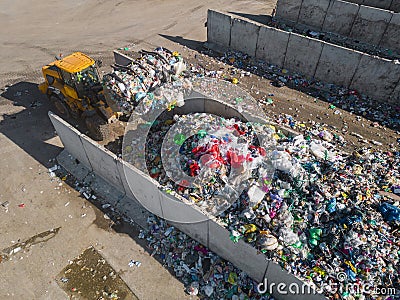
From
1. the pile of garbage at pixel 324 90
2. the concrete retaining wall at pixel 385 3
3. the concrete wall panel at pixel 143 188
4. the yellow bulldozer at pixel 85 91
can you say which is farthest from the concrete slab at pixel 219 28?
the concrete wall panel at pixel 143 188

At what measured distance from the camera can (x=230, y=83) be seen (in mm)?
11078

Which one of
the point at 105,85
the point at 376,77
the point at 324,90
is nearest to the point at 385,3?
the point at 376,77

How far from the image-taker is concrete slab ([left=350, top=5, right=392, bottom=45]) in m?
12.0

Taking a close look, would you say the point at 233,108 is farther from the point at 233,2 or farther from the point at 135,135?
the point at 233,2

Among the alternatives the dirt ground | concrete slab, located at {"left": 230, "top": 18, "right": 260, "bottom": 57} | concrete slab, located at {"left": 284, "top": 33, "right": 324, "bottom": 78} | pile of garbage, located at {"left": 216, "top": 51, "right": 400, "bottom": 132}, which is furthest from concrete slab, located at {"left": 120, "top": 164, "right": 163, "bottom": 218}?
concrete slab, located at {"left": 230, "top": 18, "right": 260, "bottom": 57}

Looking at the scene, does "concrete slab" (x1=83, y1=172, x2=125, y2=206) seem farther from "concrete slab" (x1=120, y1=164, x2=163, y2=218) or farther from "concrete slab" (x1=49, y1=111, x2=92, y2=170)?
"concrete slab" (x1=120, y1=164, x2=163, y2=218)

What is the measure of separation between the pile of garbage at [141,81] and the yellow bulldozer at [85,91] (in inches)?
20.8

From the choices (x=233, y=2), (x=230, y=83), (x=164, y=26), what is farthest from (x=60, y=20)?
(x=230, y=83)

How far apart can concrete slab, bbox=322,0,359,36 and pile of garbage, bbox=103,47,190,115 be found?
28.2 feet

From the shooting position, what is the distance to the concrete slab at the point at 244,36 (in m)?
11.8

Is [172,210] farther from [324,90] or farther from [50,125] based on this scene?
[324,90]

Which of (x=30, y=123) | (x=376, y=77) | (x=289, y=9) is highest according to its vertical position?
(x=289, y=9)

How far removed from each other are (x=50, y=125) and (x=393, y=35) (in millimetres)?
13966

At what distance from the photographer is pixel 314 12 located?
1368 cm
